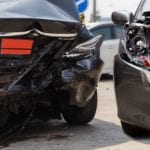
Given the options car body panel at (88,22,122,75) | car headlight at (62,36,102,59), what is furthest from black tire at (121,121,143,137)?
car body panel at (88,22,122,75)

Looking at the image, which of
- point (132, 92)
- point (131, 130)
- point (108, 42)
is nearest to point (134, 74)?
point (132, 92)

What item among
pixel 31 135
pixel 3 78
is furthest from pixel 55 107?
pixel 3 78

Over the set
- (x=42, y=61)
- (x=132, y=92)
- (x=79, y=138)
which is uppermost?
(x=42, y=61)

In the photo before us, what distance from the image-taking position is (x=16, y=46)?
255 inches

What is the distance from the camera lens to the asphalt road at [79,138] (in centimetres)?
678

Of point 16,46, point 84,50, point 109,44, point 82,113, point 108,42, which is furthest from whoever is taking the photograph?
point 108,42

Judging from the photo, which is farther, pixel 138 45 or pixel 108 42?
pixel 108 42

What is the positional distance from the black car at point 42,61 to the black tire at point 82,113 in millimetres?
482

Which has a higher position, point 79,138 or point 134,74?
point 134,74

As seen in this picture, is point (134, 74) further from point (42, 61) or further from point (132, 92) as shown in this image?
point (42, 61)

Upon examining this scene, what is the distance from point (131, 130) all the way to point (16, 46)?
5.27ft

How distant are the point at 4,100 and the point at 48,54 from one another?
69 centimetres

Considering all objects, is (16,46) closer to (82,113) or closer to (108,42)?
(82,113)

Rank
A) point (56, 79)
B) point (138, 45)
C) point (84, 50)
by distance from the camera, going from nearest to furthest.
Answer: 1. point (138, 45)
2. point (56, 79)
3. point (84, 50)
